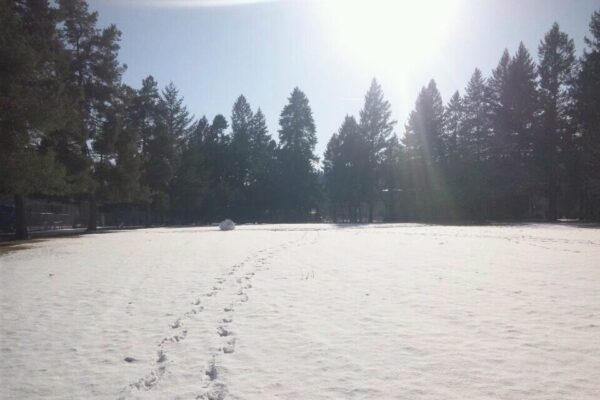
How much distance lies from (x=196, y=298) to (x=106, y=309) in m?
1.35

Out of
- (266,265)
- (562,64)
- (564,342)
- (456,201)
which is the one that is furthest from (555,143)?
(564,342)

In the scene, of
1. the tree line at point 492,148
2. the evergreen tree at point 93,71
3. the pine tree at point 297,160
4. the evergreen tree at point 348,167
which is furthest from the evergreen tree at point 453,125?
the evergreen tree at point 93,71

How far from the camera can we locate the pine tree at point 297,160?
56.1 metres

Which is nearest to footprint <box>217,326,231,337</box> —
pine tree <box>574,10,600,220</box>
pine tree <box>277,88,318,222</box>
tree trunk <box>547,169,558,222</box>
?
pine tree <box>574,10,600,220</box>

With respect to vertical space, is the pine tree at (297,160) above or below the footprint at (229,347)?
above

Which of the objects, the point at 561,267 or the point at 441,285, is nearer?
the point at 441,285

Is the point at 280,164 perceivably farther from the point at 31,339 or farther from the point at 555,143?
the point at 31,339

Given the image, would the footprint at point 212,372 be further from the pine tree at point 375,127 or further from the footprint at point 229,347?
the pine tree at point 375,127

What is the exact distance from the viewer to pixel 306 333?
4.87 m

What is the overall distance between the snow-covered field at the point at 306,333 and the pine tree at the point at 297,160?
46.4 meters

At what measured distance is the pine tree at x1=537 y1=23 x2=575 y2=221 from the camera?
122ft

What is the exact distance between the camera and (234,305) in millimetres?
6273

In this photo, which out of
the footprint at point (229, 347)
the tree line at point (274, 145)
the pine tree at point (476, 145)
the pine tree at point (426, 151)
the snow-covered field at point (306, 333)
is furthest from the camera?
the pine tree at point (426, 151)

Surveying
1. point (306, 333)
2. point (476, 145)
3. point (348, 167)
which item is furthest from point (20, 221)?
point (476, 145)
